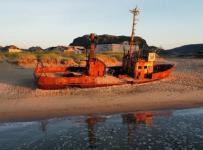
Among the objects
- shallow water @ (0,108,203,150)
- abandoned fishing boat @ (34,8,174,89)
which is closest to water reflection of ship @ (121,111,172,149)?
shallow water @ (0,108,203,150)

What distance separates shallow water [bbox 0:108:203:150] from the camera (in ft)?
41.8

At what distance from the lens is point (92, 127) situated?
15.4 meters

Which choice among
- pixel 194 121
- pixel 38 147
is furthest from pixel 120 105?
pixel 38 147

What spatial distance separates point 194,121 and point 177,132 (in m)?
2.40

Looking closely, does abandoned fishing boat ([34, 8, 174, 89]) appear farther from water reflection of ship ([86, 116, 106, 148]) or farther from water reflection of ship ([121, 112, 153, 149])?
water reflection of ship ([86, 116, 106, 148])

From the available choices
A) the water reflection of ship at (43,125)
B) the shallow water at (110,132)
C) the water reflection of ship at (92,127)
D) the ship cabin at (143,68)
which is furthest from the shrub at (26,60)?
the water reflection of ship at (43,125)

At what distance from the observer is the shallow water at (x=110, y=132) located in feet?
41.8

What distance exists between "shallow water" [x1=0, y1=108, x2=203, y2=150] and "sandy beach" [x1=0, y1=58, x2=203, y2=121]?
1236mm

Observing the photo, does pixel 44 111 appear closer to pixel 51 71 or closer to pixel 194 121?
pixel 194 121

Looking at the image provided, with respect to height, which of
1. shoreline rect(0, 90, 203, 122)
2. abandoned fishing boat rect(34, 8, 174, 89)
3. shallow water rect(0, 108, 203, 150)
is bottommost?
shallow water rect(0, 108, 203, 150)

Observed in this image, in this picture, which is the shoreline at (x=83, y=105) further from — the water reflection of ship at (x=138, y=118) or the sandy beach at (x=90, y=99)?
the water reflection of ship at (x=138, y=118)

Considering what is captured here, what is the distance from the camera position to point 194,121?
55.0ft

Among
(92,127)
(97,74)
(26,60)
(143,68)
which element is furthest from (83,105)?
(26,60)

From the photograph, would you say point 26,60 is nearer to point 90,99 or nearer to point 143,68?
point 143,68
